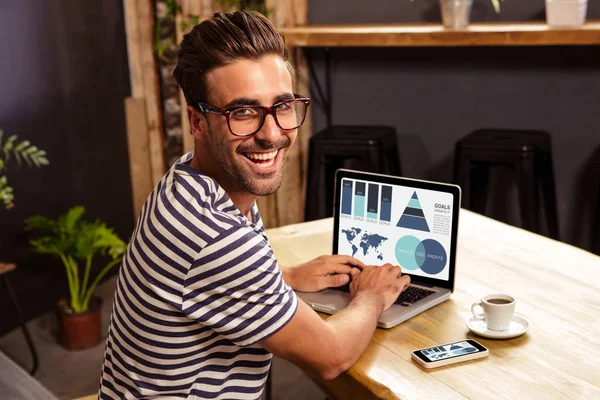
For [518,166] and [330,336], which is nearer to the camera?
[330,336]

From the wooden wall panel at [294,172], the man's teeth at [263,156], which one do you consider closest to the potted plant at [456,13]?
the wooden wall panel at [294,172]

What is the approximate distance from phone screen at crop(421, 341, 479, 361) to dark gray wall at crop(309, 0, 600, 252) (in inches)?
100

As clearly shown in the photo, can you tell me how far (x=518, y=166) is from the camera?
3611 millimetres

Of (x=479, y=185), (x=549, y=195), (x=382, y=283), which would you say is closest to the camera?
(x=382, y=283)

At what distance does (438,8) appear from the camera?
165 inches

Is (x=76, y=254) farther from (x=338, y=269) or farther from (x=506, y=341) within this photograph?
(x=506, y=341)

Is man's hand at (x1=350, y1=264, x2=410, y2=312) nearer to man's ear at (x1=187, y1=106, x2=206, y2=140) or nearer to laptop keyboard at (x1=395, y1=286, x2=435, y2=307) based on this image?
laptop keyboard at (x1=395, y1=286, x2=435, y2=307)

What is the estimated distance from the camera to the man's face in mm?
1603

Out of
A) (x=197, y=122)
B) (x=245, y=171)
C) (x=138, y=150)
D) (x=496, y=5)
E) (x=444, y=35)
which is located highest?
(x=496, y=5)

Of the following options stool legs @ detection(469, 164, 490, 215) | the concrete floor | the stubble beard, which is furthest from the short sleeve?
stool legs @ detection(469, 164, 490, 215)

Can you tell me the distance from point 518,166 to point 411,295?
6.00ft

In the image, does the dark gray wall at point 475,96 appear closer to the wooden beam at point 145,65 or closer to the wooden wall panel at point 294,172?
the wooden wall panel at point 294,172

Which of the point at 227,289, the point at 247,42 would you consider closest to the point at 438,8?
the point at 247,42

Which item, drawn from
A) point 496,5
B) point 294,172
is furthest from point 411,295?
point 294,172
